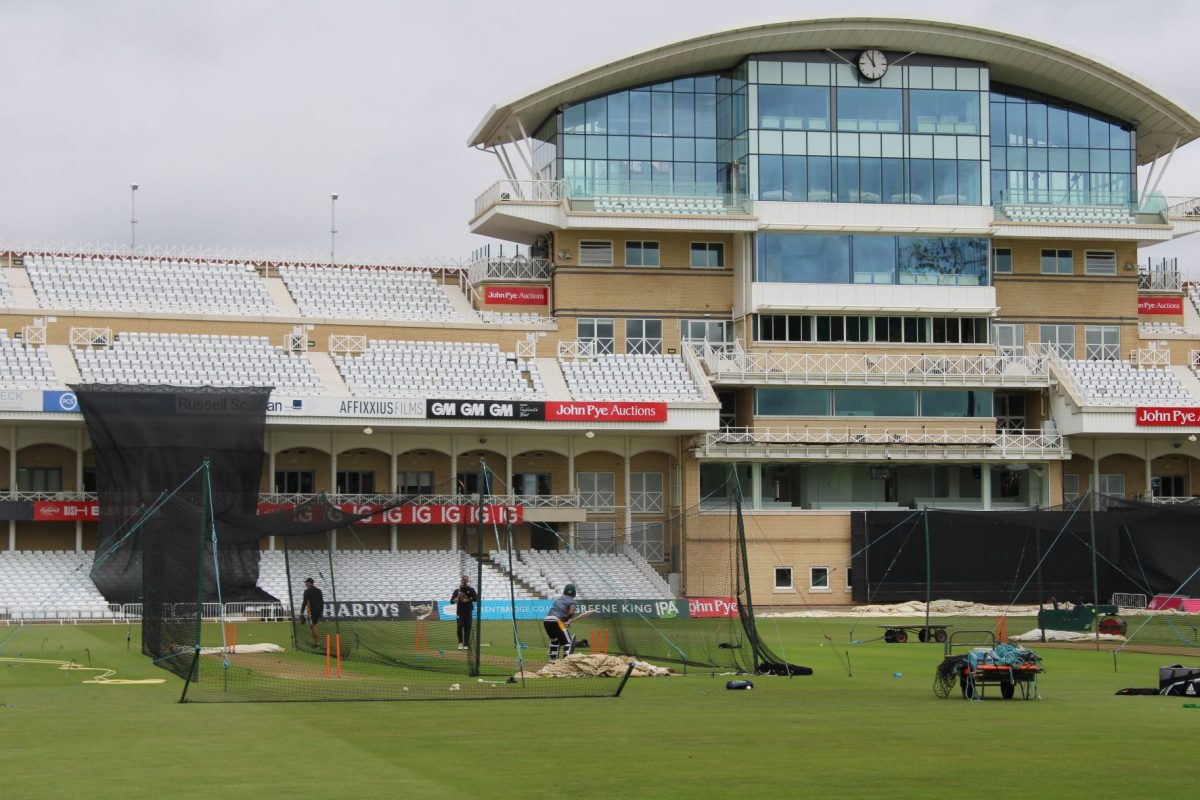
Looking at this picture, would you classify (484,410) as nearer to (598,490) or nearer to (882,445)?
(598,490)

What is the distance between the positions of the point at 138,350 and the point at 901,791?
45.6 meters

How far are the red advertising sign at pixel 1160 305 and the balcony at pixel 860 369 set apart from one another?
28.9 feet

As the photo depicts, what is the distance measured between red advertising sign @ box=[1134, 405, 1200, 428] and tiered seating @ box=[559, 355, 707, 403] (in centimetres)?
1594

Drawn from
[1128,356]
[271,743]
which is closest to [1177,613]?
[1128,356]

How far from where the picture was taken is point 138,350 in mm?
57000

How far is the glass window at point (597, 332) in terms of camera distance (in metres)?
62.8

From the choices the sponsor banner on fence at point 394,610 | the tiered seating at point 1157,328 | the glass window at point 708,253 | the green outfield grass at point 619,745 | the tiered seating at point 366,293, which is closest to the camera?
the green outfield grass at point 619,745

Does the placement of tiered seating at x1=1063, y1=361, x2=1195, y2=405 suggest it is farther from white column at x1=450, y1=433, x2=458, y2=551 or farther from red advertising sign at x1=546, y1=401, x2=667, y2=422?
white column at x1=450, y1=433, x2=458, y2=551

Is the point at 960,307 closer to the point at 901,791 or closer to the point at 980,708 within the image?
the point at 980,708

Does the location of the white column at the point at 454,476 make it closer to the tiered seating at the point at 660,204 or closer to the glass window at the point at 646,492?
the glass window at the point at 646,492

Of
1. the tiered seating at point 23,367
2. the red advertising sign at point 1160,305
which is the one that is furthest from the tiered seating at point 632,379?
the red advertising sign at point 1160,305

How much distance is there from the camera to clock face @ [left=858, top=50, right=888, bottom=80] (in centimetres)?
6312

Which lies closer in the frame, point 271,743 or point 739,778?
point 739,778

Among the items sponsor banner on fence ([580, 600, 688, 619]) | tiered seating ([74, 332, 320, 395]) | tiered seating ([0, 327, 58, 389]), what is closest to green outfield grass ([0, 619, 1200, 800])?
sponsor banner on fence ([580, 600, 688, 619])
